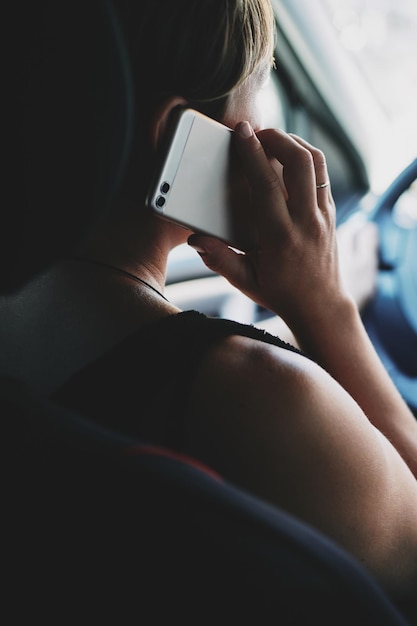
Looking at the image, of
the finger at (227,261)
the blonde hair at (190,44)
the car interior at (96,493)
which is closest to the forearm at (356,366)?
the finger at (227,261)

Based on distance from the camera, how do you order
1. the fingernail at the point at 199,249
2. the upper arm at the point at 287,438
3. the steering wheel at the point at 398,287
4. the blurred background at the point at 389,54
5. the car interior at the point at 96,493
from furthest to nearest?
the blurred background at the point at 389,54, the steering wheel at the point at 398,287, the fingernail at the point at 199,249, the upper arm at the point at 287,438, the car interior at the point at 96,493

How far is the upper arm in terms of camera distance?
2.41 ft

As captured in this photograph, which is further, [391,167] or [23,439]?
[391,167]

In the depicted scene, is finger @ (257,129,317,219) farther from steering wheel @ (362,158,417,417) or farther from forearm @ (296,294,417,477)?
steering wheel @ (362,158,417,417)

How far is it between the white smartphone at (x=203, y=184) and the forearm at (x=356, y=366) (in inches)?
6.6

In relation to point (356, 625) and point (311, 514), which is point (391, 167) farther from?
point (356, 625)

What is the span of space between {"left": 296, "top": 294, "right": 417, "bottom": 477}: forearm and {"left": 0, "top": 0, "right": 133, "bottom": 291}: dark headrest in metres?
0.59

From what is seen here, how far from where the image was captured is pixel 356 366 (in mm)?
1143

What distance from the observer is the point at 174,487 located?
0.53m

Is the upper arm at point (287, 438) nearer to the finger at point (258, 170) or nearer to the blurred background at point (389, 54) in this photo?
the finger at point (258, 170)

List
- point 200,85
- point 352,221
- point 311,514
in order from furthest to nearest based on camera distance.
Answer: point 352,221 < point 200,85 < point 311,514

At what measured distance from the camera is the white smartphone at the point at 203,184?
92cm

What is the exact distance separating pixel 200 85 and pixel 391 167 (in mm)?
1426

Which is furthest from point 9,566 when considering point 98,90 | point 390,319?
point 390,319
